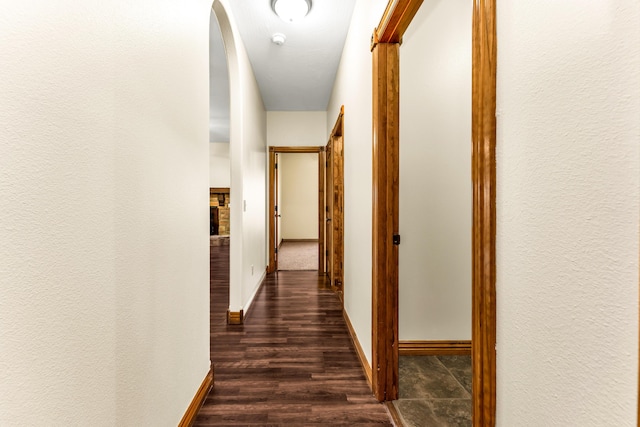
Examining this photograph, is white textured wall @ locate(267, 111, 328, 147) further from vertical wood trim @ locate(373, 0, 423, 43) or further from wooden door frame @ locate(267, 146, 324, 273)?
vertical wood trim @ locate(373, 0, 423, 43)

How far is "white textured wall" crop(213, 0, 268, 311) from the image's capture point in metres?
2.82

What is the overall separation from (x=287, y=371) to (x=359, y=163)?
1.52 metres

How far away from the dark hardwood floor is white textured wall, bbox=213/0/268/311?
0.40 metres

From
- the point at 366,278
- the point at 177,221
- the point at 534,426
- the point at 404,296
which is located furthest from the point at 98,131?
the point at 404,296

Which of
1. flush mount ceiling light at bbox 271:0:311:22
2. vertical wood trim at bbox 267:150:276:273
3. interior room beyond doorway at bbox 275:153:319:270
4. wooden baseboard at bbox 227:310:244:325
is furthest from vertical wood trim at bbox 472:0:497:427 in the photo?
interior room beyond doorway at bbox 275:153:319:270

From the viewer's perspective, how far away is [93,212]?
0.88m

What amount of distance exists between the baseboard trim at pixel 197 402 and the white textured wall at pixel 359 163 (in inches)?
38.4

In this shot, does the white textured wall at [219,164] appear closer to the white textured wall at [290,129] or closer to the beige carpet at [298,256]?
the beige carpet at [298,256]

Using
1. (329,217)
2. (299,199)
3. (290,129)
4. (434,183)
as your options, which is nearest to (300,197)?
(299,199)

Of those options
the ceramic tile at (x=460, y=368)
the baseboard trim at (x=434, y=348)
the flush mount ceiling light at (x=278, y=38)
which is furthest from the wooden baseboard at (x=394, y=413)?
the flush mount ceiling light at (x=278, y=38)

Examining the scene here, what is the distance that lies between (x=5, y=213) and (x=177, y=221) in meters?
0.84

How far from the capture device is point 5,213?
2.08ft

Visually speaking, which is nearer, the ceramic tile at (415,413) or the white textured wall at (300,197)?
the ceramic tile at (415,413)

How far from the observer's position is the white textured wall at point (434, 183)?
7.77 ft
